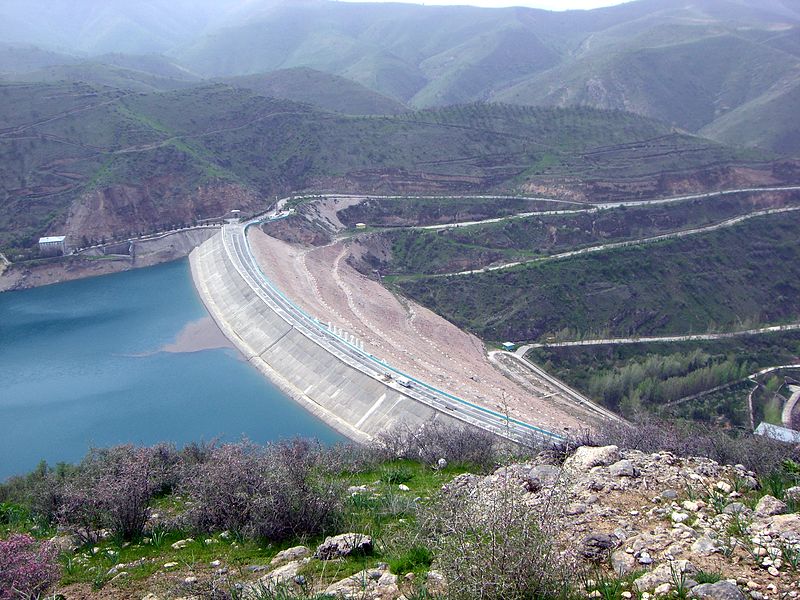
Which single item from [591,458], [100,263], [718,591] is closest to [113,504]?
[591,458]

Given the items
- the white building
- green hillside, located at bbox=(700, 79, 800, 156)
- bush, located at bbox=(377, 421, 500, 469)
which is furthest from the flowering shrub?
green hillside, located at bbox=(700, 79, 800, 156)

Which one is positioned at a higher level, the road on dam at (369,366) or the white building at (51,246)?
the white building at (51,246)

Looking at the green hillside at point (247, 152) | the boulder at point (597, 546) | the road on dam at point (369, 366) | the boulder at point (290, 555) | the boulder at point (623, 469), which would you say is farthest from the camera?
the green hillside at point (247, 152)

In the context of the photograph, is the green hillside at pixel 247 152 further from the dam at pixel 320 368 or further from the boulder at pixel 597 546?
the boulder at pixel 597 546

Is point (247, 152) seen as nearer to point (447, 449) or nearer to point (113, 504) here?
point (447, 449)

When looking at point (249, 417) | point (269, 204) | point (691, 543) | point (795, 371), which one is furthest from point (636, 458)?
point (269, 204)

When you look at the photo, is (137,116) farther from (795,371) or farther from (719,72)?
(719,72)

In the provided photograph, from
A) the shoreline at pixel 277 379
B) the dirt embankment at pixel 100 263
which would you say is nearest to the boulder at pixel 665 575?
the shoreline at pixel 277 379

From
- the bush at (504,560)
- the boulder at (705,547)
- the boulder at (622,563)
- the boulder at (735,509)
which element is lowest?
the boulder at (735,509)
